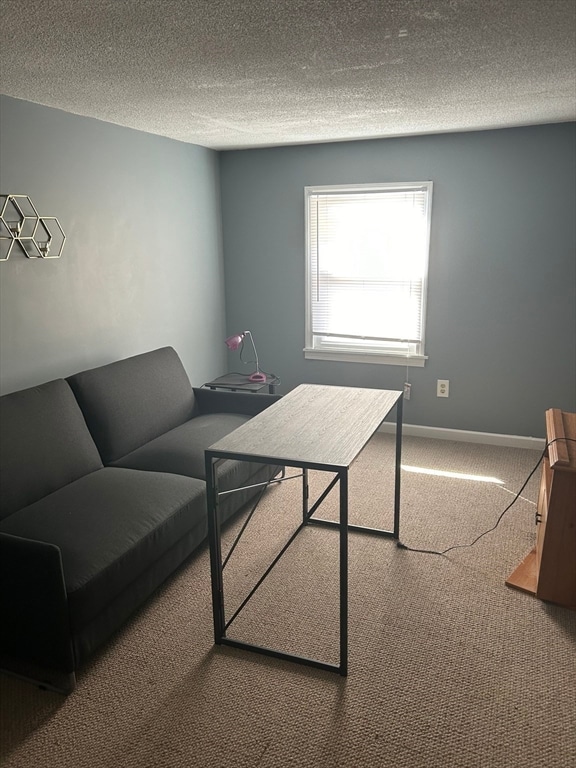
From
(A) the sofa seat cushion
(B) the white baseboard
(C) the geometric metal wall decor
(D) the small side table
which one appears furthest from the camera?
(B) the white baseboard

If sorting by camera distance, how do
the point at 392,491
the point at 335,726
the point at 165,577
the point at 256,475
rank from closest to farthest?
the point at 335,726 → the point at 165,577 → the point at 256,475 → the point at 392,491

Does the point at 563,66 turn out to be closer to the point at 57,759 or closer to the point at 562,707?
the point at 562,707

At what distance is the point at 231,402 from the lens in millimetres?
3721

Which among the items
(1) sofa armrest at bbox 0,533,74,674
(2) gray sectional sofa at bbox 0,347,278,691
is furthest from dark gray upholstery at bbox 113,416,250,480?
(1) sofa armrest at bbox 0,533,74,674

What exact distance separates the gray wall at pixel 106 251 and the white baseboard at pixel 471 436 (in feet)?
5.38

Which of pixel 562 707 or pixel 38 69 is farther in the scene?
pixel 38 69

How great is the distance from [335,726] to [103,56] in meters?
2.37

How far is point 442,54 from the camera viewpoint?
6.85 feet

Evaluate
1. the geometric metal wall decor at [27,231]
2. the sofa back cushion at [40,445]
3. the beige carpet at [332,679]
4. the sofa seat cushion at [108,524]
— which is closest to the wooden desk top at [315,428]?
the sofa seat cushion at [108,524]

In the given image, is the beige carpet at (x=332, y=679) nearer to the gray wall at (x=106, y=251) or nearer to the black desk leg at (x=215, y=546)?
the black desk leg at (x=215, y=546)

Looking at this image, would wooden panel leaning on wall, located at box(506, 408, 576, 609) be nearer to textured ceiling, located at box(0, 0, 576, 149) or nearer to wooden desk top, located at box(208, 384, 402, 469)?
wooden desk top, located at box(208, 384, 402, 469)

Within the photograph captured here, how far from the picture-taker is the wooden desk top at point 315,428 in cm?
207

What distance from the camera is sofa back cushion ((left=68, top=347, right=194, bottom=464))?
9.96 ft

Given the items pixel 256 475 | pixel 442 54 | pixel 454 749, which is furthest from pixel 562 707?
pixel 442 54
